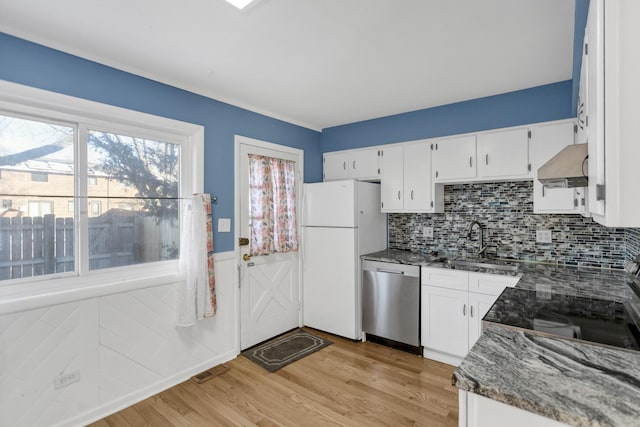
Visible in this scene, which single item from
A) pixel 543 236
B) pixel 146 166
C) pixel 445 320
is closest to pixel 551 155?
pixel 543 236

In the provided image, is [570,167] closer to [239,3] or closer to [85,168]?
[239,3]

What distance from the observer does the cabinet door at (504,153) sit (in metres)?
2.78

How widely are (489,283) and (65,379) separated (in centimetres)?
317

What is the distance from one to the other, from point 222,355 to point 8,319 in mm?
1596

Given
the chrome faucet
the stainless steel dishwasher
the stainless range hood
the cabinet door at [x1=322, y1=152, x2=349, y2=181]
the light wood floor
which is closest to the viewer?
the stainless range hood

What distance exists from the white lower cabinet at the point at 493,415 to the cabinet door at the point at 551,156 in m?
2.22

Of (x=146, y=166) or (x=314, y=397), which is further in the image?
(x=146, y=166)

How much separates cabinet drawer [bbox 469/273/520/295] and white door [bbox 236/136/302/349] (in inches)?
76.1

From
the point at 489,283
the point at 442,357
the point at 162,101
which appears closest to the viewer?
the point at 162,101

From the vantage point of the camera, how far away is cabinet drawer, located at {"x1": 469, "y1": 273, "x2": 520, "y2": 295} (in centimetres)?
258

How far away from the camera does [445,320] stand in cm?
290

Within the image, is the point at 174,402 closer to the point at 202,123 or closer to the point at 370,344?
the point at 370,344

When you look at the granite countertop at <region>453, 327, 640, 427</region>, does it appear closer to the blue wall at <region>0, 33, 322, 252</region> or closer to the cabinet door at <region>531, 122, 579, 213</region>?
the cabinet door at <region>531, 122, 579, 213</region>

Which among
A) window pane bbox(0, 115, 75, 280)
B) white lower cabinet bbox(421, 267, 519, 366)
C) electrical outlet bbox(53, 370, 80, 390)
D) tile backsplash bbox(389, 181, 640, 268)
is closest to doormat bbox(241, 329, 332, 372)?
white lower cabinet bbox(421, 267, 519, 366)
